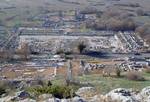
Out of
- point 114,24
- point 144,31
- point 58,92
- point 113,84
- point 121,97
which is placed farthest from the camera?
point 114,24

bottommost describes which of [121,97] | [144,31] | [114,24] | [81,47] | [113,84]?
[81,47]

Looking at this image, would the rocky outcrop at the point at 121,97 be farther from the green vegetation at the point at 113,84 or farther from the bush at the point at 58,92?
the green vegetation at the point at 113,84

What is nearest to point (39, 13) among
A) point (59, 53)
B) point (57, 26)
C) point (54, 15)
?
point (54, 15)

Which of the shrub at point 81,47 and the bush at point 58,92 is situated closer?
the bush at point 58,92

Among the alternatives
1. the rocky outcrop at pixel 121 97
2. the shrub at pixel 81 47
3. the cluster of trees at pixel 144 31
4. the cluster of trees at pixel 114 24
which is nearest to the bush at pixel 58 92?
the rocky outcrop at pixel 121 97

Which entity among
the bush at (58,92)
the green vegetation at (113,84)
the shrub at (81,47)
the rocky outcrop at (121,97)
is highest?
the bush at (58,92)

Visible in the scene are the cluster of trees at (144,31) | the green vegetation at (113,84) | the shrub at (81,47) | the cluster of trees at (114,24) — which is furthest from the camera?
the cluster of trees at (114,24)

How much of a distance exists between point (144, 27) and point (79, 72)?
2749 cm

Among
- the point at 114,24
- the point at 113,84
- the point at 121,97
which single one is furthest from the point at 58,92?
the point at 114,24

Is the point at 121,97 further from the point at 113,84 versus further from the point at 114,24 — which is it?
the point at 114,24

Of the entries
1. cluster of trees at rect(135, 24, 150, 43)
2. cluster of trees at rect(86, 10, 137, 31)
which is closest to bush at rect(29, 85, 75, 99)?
cluster of trees at rect(135, 24, 150, 43)

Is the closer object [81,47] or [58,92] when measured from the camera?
[58,92]

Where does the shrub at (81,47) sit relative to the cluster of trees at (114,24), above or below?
below

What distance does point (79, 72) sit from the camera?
41531 millimetres
